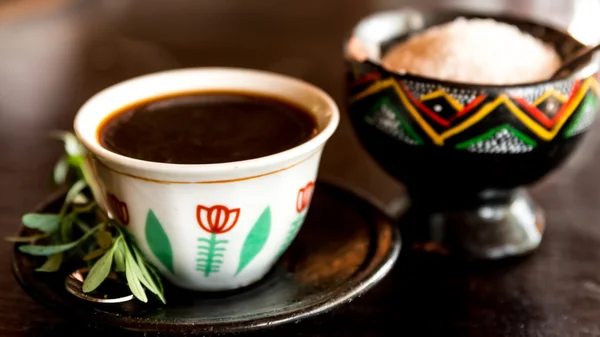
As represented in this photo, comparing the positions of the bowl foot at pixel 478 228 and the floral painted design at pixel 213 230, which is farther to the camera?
the bowl foot at pixel 478 228

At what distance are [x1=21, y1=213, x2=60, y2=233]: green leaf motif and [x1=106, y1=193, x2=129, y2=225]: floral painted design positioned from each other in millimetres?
61

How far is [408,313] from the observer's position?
0.53 meters

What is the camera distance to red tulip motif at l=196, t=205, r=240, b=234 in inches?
18.8

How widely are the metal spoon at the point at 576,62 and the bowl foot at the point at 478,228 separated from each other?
113mm

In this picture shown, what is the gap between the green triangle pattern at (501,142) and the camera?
543mm

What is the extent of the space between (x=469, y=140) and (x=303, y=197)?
141 mm

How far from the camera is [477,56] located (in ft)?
1.93

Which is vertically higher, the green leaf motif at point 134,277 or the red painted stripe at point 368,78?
the red painted stripe at point 368,78

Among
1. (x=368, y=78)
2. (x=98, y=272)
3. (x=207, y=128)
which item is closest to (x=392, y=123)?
(x=368, y=78)

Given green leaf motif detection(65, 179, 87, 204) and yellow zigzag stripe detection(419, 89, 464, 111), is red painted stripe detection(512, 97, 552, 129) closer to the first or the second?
yellow zigzag stripe detection(419, 89, 464, 111)

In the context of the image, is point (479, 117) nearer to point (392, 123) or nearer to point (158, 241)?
point (392, 123)

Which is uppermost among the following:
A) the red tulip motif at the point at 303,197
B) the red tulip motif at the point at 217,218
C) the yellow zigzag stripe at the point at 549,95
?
the yellow zigzag stripe at the point at 549,95

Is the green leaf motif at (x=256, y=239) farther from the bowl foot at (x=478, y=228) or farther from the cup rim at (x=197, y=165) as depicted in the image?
the bowl foot at (x=478, y=228)

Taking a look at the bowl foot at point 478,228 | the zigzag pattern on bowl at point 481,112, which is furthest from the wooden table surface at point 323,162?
the zigzag pattern on bowl at point 481,112
